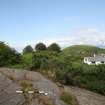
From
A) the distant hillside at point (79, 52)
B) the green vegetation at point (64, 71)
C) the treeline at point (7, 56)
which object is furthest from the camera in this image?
the distant hillside at point (79, 52)

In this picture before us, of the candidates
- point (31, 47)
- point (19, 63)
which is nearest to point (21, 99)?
point (19, 63)

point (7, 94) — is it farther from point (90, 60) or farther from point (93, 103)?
point (90, 60)

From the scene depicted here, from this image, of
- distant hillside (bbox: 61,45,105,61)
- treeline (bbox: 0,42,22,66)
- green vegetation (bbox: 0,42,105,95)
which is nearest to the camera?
green vegetation (bbox: 0,42,105,95)

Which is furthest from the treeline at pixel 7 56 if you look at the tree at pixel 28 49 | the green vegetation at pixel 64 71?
the tree at pixel 28 49

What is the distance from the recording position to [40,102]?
12039mm

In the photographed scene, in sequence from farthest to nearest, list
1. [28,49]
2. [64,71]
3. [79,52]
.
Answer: [79,52]
[28,49]
[64,71]

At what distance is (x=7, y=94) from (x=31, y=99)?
1656 mm

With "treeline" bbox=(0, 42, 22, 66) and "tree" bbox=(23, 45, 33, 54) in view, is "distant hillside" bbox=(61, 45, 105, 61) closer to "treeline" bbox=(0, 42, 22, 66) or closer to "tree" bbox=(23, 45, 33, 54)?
"tree" bbox=(23, 45, 33, 54)

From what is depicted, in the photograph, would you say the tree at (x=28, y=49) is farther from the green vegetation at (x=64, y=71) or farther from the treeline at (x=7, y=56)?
the green vegetation at (x=64, y=71)

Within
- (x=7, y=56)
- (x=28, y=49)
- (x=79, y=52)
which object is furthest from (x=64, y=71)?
(x=79, y=52)

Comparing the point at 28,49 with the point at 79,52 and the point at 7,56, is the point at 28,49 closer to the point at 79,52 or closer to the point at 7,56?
the point at 7,56

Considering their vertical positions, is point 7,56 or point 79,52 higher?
point 79,52

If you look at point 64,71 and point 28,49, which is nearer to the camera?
point 64,71

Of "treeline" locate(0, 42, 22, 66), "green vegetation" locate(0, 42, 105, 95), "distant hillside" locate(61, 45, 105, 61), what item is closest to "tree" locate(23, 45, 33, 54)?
"distant hillside" locate(61, 45, 105, 61)
